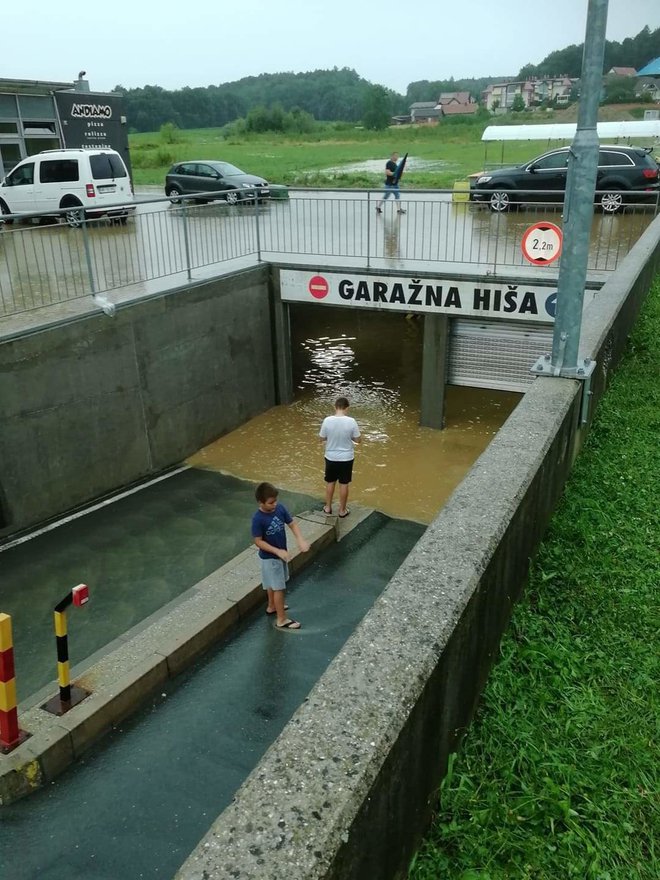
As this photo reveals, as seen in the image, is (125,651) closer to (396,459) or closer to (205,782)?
(205,782)

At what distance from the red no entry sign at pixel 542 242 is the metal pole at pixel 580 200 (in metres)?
5.75

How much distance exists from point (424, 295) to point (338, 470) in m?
5.34

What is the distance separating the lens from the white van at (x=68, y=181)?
19.5 meters

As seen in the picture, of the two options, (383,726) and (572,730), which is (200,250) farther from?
(383,726)

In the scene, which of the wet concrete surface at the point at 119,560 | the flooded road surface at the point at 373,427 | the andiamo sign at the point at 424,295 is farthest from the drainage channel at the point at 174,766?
the andiamo sign at the point at 424,295

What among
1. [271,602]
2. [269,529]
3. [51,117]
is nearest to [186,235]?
[269,529]

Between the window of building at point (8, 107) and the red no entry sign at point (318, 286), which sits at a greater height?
the window of building at point (8, 107)

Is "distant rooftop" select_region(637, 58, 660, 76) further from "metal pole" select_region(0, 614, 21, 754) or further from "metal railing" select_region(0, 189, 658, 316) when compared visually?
"metal pole" select_region(0, 614, 21, 754)

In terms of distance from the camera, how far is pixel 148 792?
181 inches

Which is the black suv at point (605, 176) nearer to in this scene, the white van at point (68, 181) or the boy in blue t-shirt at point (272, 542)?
the white van at point (68, 181)

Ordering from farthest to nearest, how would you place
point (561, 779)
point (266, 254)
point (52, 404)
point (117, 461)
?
point (266, 254) → point (117, 461) → point (52, 404) → point (561, 779)

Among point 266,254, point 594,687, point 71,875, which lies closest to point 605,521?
point 594,687

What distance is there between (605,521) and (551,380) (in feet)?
3.99

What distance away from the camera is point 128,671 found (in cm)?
563
